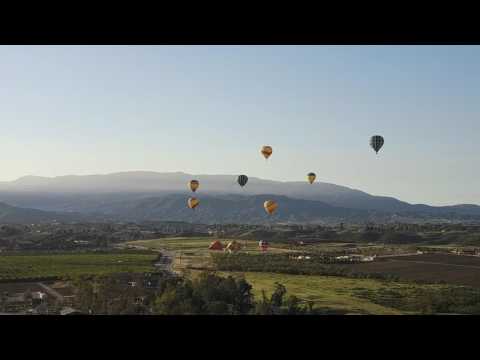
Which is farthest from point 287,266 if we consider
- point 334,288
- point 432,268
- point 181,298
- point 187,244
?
point 181,298

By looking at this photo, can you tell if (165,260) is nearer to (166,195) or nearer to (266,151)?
(266,151)

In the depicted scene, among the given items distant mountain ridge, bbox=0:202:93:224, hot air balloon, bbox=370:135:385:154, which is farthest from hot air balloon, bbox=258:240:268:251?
distant mountain ridge, bbox=0:202:93:224

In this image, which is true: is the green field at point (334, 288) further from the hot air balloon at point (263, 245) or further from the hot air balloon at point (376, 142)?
the hot air balloon at point (263, 245)

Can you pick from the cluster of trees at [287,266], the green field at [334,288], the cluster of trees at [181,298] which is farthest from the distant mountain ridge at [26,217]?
the cluster of trees at [181,298]

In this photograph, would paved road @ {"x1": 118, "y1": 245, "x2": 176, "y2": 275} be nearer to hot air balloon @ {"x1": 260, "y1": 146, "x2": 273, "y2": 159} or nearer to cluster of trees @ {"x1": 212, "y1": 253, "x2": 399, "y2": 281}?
cluster of trees @ {"x1": 212, "y1": 253, "x2": 399, "y2": 281}
